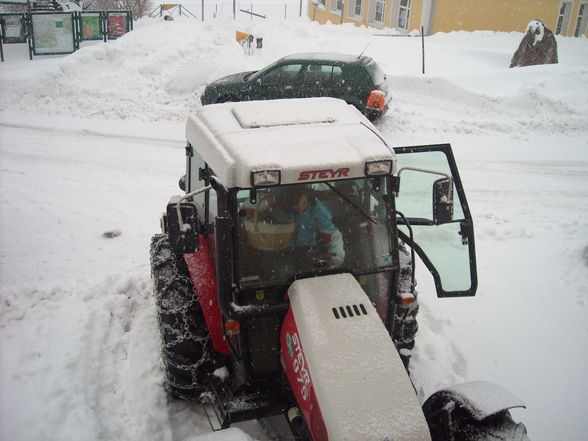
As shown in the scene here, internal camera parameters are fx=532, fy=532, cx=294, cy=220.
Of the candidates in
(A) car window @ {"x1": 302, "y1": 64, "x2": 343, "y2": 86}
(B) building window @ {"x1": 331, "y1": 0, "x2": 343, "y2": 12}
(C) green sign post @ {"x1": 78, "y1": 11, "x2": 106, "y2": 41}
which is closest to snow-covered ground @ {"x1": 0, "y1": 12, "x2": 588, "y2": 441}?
(A) car window @ {"x1": 302, "y1": 64, "x2": 343, "y2": 86}

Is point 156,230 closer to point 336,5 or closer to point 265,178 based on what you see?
point 265,178

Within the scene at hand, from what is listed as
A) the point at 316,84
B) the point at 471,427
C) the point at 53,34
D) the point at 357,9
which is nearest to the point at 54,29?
the point at 53,34

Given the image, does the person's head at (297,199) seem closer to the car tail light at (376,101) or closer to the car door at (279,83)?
the car tail light at (376,101)

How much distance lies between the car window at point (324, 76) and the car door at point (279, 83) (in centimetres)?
26

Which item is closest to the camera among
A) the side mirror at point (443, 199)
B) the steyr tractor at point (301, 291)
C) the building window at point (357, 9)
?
the steyr tractor at point (301, 291)

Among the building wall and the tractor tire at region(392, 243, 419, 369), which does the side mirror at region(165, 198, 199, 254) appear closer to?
the tractor tire at region(392, 243, 419, 369)

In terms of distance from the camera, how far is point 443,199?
4105 millimetres

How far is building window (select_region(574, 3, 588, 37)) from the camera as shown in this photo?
24266 millimetres

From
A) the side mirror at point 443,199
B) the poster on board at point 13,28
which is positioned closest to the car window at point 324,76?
the side mirror at point 443,199

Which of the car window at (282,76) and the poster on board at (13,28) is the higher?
the poster on board at (13,28)

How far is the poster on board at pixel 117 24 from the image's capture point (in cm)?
1812

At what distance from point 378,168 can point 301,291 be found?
3.17 ft

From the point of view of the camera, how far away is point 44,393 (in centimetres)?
430

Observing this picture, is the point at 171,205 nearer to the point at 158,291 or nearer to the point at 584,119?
the point at 158,291
